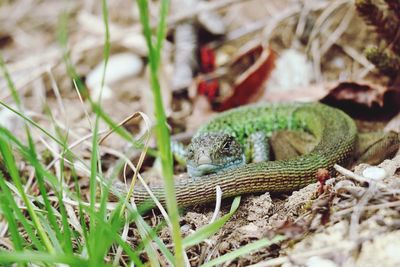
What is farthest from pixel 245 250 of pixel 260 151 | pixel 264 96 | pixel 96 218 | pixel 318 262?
pixel 264 96

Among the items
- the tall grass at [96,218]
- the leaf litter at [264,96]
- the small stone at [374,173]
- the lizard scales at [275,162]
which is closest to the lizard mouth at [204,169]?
the leaf litter at [264,96]

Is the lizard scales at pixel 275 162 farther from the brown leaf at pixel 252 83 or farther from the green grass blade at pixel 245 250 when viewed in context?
the green grass blade at pixel 245 250

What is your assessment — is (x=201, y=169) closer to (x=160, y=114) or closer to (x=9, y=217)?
(x=9, y=217)

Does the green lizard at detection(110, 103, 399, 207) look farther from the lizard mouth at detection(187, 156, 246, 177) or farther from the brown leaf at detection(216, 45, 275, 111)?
the brown leaf at detection(216, 45, 275, 111)

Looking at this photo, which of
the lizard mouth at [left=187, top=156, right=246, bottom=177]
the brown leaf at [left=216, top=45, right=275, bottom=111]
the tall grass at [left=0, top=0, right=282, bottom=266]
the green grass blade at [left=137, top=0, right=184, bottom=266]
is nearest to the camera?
the green grass blade at [left=137, top=0, right=184, bottom=266]

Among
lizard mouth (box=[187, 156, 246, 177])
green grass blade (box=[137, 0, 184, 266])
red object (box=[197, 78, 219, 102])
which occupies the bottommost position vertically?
lizard mouth (box=[187, 156, 246, 177])

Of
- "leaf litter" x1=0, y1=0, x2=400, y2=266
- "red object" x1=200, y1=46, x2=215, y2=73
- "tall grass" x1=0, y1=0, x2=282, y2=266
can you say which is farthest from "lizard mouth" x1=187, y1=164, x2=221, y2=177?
"red object" x1=200, y1=46, x2=215, y2=73
